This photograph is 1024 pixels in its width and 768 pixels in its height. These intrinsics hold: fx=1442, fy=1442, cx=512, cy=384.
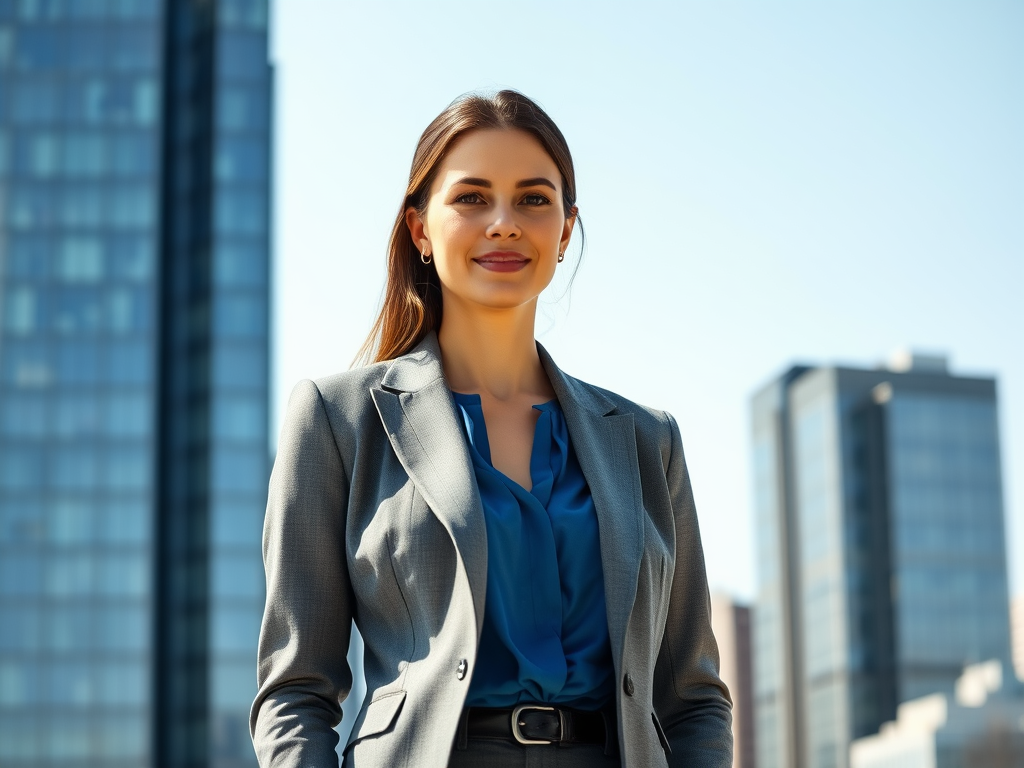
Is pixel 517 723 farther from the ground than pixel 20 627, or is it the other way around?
pixel 517 723

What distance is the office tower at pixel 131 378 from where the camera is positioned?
5756cm

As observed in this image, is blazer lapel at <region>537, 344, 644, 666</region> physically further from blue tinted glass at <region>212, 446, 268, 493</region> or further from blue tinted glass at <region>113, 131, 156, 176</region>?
blue tinted glass at <region>113, 131, 156, 176</region>

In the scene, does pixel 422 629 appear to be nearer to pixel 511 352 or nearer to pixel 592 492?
pixel 592 492

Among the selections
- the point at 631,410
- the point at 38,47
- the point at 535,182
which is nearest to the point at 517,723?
the point at 631,410

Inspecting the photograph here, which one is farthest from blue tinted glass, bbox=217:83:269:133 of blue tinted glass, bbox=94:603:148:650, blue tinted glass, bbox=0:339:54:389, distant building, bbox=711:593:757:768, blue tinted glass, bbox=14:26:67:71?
distant building, bbox=711:593:757:768

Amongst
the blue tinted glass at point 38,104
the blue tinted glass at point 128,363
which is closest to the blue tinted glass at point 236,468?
the blue tinted glass at point 128,363

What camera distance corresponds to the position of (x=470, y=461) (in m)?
2.60

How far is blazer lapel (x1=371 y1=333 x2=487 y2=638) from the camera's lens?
2436 millimetres

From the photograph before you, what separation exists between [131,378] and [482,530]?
60.2m

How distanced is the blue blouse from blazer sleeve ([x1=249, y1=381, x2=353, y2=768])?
273mm

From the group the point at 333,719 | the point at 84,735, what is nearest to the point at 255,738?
the point at 333,719

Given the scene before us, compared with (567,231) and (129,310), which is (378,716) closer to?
(567,231)

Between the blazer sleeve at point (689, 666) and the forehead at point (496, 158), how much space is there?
648mm

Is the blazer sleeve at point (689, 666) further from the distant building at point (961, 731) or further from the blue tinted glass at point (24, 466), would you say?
the distant building at point (961, 731)
